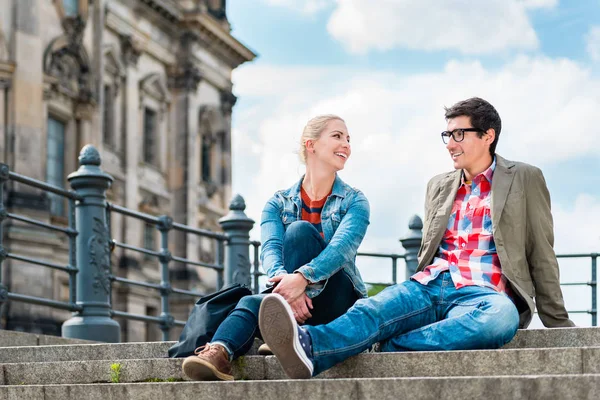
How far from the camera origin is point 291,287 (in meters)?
5.45

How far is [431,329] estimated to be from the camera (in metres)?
5.42

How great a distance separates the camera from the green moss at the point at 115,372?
215 inches

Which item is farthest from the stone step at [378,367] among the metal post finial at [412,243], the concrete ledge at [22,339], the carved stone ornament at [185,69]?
the carved stone ornament at [185,69]

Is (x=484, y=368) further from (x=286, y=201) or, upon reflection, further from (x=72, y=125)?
(x=72, y=125)

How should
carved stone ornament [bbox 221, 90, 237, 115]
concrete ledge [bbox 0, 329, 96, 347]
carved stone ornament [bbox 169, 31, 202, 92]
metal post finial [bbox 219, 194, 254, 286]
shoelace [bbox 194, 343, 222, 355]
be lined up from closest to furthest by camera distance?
1. shoelace [bbox 194, 343, 222, 355]
2. concrete ledge [bbox 0, 329, 96, 347]
3. metal post finial [bbox 219, 194, 254, 286]
4. carved stone ornament [bbox 169, 31, 202, 92]
5. carved stone ornament [bbox 221, 90, 237, 115]

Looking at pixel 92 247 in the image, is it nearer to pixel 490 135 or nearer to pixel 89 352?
pixel 89 352

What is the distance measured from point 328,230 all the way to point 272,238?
28 cm

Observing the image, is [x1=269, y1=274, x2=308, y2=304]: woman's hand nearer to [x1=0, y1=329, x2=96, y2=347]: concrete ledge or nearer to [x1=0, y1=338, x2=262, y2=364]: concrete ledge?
[x1=0, y1=338, x2=262, y2=364]: concrete ledge

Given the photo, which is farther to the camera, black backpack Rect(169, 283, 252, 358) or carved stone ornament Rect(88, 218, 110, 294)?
carved stone ornament Rect(88, 218, 110, 294)

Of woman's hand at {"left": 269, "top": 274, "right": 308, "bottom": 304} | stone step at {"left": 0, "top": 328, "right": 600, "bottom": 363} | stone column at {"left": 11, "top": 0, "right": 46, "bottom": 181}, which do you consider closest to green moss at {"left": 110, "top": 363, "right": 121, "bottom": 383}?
stone step at {"left": 0, "top": 328, "right": 600, "bottom": 363}

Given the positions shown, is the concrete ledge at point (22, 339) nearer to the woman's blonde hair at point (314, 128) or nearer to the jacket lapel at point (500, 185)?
the woman's blonde hair at point (314, 128)

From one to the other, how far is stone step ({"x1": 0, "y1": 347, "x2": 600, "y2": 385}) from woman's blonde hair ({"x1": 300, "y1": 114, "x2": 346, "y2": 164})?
3.99ft

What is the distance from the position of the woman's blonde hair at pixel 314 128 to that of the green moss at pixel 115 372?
1.45 meters

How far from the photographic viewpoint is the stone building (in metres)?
25.1
